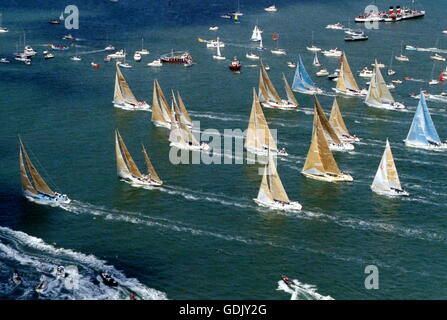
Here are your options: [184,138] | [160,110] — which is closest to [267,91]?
[160,110]

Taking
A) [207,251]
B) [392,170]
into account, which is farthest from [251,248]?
[392,170]

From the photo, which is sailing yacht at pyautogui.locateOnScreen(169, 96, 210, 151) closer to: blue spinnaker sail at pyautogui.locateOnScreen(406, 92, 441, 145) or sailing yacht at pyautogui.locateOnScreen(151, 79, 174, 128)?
sailing yacht at pyautogui.locateOnScreen(151, 79, 174, 128)

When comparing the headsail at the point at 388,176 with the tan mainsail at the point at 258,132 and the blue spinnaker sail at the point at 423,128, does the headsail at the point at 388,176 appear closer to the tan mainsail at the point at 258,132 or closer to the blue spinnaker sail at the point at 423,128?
the tan mainsail at the point at 258,132

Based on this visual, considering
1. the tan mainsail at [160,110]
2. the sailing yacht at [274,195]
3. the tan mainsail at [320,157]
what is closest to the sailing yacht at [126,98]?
the tan mainsail at [160,110]

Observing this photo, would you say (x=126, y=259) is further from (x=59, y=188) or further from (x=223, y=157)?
(x=223, y=157)

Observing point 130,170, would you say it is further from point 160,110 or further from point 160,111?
point 160,110

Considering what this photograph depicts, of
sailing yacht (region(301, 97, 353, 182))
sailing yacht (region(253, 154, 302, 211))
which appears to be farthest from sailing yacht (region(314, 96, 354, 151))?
sailing yacht (region(253, 154, 302, 211))
